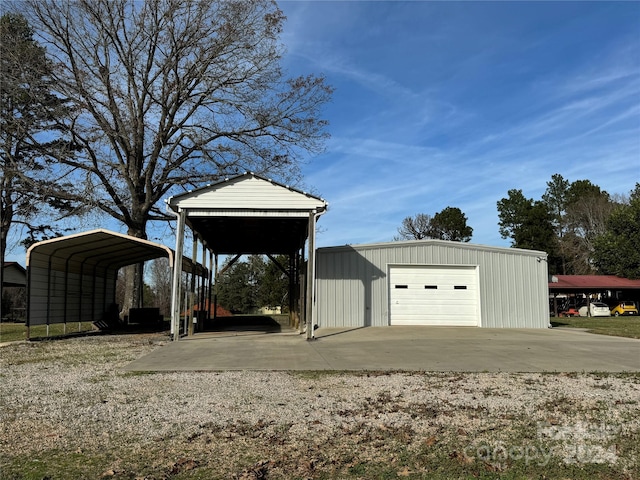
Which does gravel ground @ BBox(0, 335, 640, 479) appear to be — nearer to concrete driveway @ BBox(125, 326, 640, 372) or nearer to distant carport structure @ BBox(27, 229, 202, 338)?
concrete driveway @ BBox(125, 326, 640, 372)

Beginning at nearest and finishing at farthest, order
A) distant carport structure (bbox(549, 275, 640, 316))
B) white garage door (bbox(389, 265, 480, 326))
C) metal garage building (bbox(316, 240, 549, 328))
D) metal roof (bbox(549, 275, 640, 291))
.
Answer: metal garage building (bbox(316, 240, 549, 328)) < white garage door (bbox(389, 265, 480, 326)) < metal roof (bbox(549, 275, 640, 291)) < distant carport structure (bbox(549, 275, 640, 316))

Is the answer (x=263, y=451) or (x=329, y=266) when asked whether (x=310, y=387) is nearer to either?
(x=263, y=451)

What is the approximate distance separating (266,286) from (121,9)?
27340 mm

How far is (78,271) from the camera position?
17859mm

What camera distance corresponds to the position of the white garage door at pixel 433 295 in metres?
18.9

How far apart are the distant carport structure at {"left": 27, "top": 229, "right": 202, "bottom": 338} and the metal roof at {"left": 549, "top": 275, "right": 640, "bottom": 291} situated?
30.7 meters

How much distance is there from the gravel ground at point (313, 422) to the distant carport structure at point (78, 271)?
6757 mm

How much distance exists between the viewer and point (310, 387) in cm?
713

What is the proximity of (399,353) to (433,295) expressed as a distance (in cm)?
873

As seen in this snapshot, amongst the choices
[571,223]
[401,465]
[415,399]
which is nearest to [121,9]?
[415,399]

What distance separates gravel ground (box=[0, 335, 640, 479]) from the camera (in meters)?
4.12

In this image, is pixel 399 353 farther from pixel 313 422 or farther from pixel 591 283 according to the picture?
pixel 591 283

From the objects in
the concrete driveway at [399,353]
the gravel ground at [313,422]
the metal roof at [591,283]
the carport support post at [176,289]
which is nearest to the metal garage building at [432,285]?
the concrete driveway at [399,353]

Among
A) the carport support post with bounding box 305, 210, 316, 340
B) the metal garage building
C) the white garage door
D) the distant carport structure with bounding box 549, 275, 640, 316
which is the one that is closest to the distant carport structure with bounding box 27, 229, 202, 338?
the carport support post with bounding box 305, 210, 316, 340
